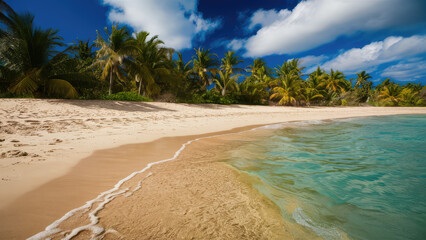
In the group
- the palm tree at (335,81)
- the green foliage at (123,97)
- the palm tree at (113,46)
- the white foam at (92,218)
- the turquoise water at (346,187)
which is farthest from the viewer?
the palm tree at (335,81)

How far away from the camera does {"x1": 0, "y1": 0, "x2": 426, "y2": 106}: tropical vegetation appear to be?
959 centimetres

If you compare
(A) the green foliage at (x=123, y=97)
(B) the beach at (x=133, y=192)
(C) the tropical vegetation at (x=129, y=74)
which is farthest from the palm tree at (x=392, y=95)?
(B) the beach at (x=133, y=192)

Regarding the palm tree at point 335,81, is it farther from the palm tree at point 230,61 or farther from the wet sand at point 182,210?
the wet sand at point 182,210

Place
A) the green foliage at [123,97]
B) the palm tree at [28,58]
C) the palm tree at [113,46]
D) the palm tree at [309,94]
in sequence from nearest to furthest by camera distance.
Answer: the palm tree at [28,58] → the green foliage at [123,97] → the palm tree at [113,46] → the palm tree at [309,94]

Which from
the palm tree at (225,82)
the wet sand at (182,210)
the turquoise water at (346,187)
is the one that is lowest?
the turquoise water at (346,187)

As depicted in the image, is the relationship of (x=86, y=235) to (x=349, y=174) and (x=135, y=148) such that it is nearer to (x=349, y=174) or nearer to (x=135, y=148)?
(x=135, y=148)

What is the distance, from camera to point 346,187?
8.34 feet

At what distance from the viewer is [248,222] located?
152cm

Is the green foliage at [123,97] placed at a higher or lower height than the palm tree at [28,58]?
lower

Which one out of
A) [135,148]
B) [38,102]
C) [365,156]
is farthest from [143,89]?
[365,156]

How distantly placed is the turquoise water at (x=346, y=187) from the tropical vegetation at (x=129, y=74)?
1132 cm

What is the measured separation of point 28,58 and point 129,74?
715 cm

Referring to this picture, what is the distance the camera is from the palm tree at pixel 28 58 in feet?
30.6

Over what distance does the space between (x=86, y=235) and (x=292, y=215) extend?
179cm
